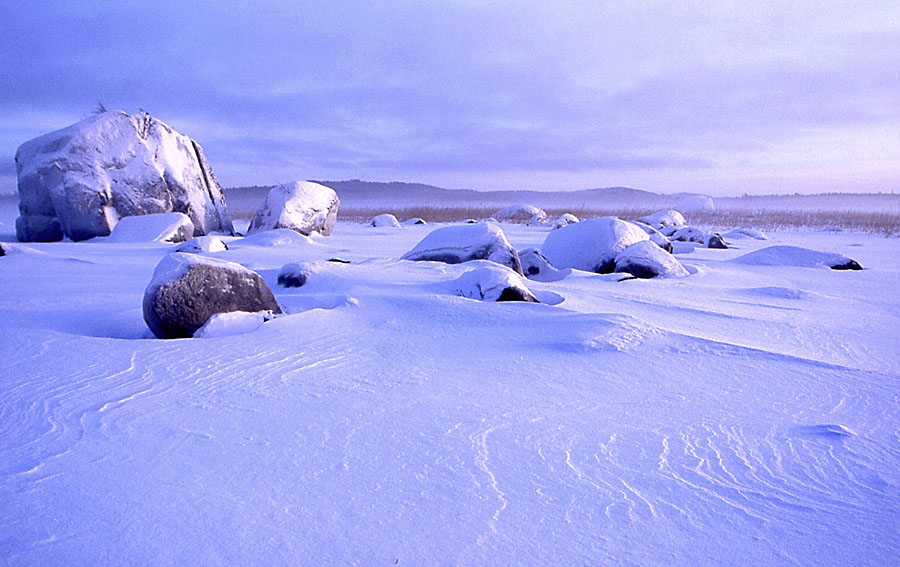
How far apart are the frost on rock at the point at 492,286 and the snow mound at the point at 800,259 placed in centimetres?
482

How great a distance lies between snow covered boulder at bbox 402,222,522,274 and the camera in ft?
18.4

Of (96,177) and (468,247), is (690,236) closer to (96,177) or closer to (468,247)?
(468,247)

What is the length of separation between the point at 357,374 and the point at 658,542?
1325 millimetres

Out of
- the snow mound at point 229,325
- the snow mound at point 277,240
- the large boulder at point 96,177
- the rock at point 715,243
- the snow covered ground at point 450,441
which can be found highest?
the large boulder at point 96,177

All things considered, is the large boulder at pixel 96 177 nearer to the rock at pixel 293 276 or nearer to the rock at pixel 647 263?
the rock at pixel 293 276

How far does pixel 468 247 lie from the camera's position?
586 centimetres

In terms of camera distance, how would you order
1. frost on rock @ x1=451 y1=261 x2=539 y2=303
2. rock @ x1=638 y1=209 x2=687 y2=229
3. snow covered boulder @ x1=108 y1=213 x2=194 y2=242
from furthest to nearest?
rock @ x1=638 y1=209 x2=687 y2=229 < snow covered boulder @ x1=108 y1=213 x2=194 y2=242 < frost on rock @ x1=451 y1=261 x2=539 y2=303

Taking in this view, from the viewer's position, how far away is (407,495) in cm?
129

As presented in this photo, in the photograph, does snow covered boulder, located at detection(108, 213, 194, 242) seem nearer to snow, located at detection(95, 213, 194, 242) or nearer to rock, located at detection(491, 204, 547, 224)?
snow, located at detection(95, 213, 194, 242)

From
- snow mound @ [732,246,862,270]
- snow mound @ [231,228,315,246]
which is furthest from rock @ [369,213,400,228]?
snow mound @ [732,246,862,270]

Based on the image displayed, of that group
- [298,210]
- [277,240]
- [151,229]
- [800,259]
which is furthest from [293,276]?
[298,210]

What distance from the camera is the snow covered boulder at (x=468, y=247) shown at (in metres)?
5.60

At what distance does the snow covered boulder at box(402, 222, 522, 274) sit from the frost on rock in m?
1.68

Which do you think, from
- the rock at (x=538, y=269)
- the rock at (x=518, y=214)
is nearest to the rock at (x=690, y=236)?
the rock at (x=538, y=269)
